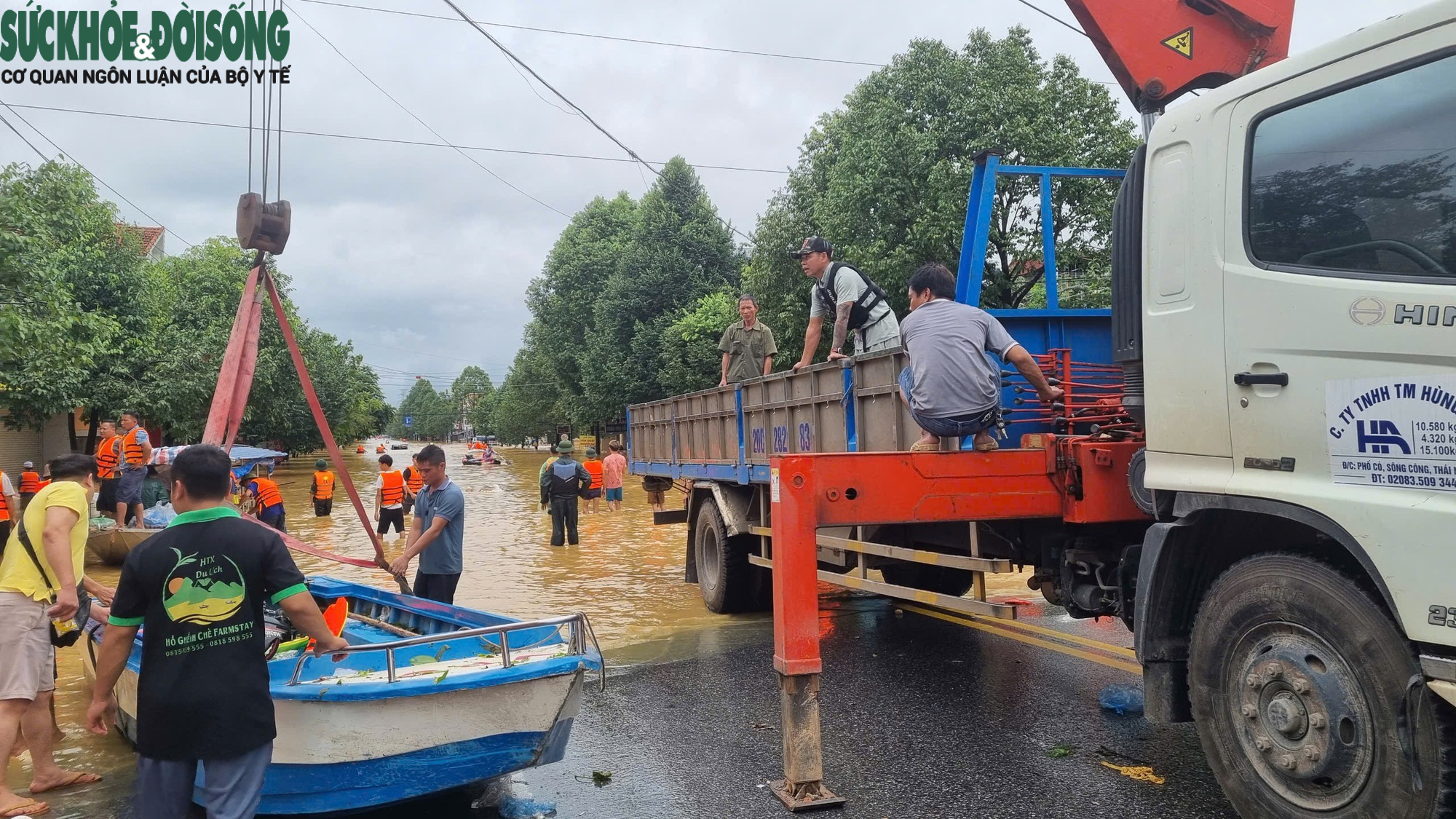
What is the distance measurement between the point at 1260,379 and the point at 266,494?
1360 cm

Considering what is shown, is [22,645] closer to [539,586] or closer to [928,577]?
[928,577]

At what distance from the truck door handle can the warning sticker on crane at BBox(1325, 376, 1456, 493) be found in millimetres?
147

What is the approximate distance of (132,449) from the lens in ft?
45.7

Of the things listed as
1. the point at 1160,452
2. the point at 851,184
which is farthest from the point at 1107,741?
the point at 851,184

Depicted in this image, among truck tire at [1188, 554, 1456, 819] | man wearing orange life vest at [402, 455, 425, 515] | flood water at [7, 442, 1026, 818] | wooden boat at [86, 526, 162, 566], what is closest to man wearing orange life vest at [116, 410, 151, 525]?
wooden boat at [86, 526, 162, 566]

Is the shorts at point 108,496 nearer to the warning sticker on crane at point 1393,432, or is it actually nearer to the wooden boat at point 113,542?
the wooden boat at point 113,542

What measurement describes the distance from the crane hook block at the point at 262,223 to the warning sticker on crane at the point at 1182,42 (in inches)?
180

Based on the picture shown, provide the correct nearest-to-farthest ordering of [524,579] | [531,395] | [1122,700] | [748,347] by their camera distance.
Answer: [1122,700] < [748,347] < [524,579] < [531,395]

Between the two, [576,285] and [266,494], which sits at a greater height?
[576,285]

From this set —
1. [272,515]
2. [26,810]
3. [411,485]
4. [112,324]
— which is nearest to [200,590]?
[26,810]

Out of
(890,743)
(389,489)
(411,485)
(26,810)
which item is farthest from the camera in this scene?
(411,485)

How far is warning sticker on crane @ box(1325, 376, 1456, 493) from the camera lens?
109 inches

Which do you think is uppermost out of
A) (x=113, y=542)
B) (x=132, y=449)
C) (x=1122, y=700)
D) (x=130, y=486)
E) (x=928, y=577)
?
(x=132, y=449)

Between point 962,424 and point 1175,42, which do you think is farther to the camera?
point 1175,42
